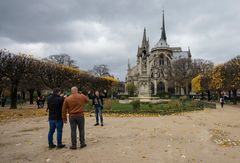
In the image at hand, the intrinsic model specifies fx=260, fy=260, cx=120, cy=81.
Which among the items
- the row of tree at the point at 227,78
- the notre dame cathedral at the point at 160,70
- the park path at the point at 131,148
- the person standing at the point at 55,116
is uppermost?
the notre dame cathedral at the point at 160,70

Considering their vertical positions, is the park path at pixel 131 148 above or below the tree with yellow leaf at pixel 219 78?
below

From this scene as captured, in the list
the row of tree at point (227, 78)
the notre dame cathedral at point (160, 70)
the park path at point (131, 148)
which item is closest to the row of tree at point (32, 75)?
the park path at point (131, 148)

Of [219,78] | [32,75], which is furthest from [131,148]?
[219,78]

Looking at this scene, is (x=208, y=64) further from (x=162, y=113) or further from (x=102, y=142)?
(x=102, y=142)

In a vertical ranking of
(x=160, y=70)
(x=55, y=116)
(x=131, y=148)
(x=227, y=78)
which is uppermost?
(x=160, y=70)

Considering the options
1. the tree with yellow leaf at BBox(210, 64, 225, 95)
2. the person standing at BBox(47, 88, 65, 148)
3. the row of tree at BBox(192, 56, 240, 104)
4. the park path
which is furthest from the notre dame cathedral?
the person standing at BBox(47, 88, 65, 148)

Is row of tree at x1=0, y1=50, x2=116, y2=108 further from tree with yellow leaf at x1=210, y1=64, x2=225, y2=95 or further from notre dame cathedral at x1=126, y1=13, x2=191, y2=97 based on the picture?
notre dame cathedral at x1=126, y1=13, x2=191, y2=97

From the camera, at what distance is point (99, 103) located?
1460cm

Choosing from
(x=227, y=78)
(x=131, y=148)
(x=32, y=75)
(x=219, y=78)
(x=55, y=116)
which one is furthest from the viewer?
(x=219, y=78)

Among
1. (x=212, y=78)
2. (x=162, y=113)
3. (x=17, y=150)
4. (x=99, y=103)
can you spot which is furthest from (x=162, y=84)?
(x=17, y=150)

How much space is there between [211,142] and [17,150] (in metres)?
6.98

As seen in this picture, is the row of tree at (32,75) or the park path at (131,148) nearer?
the park path at (131,148)

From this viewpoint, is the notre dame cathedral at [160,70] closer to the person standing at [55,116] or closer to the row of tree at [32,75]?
the row of tree at [32,75]

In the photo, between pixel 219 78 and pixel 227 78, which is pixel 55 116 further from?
pixel 219 78
